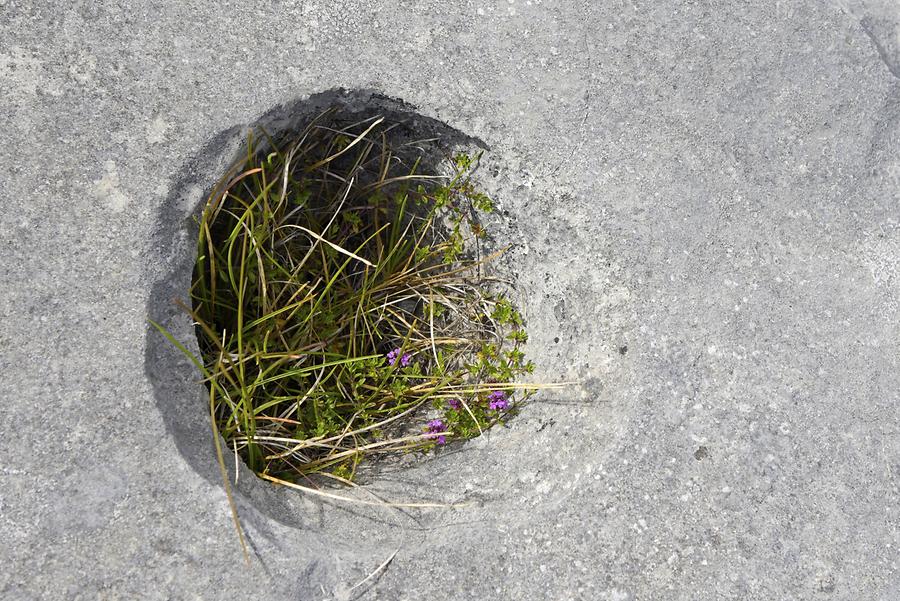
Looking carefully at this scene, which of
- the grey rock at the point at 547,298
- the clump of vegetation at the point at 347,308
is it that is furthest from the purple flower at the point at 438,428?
the grey rock at the point at 547,298

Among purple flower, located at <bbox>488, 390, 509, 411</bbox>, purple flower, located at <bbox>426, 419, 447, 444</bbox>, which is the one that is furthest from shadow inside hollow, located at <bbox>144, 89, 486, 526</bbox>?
purple flower, located at <bbox>488, 390, 509, 411</bbox>

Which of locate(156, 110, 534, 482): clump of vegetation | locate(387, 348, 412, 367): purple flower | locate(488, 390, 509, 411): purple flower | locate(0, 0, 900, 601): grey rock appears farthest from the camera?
locate(387, 348, 412, 367): purple flower

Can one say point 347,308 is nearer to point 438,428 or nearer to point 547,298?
point 438,428

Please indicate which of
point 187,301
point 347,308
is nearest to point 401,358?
point 347,308

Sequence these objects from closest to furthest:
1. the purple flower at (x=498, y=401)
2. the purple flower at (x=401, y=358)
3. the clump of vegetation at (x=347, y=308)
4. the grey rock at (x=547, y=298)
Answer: the grey rock at (x=547, y=298) → the clump of vegetation at (x=347, y=308) → the purple flower at (x=498, y=401) → the purple flower at (x=401, y=358)

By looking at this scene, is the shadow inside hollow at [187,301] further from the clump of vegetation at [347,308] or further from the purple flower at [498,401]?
the purple flower at [498,401]

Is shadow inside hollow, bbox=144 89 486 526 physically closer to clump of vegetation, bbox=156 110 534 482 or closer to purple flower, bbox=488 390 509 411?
clump of vegetation, bbox=156 110 534 482

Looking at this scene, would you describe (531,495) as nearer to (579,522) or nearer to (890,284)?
(579,522)
